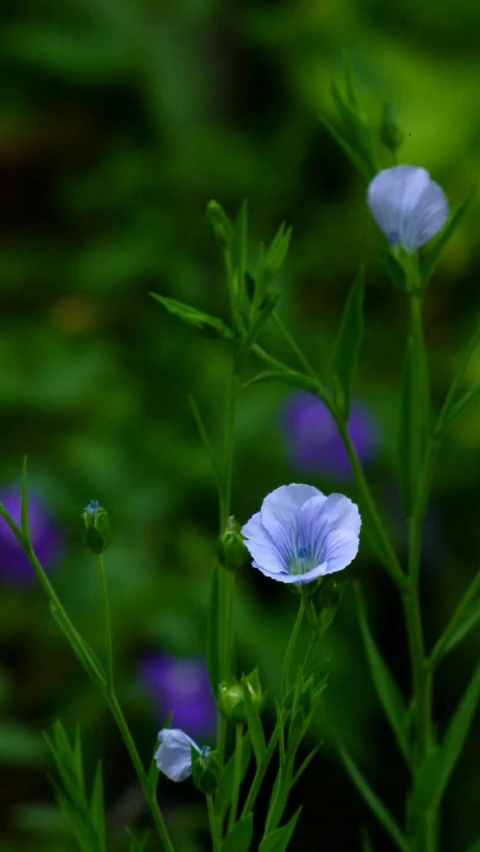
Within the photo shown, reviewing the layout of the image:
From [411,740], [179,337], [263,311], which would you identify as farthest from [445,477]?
[263,311]

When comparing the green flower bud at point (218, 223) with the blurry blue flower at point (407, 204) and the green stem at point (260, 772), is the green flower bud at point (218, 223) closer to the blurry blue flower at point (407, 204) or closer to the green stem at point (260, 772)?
the blurry blue flower at point (407, 204)

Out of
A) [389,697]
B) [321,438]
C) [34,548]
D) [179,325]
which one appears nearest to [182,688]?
[34,548]

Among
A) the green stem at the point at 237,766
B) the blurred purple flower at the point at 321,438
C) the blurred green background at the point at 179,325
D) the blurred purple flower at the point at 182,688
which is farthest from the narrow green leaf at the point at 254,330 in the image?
the blurred purple flower at the point at 321,438

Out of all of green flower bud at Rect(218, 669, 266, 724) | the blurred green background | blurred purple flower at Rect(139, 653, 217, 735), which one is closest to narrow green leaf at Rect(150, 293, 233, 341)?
green flower bud at Rect(218, 669, 266, 724)

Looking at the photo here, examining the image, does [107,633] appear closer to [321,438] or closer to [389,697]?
[389,697]

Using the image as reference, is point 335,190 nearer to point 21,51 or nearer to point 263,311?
point 21,51

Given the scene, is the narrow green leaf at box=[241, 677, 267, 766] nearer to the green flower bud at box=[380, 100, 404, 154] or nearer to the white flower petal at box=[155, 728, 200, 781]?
the white flower petal at box=[155, 728, 200, 781]
